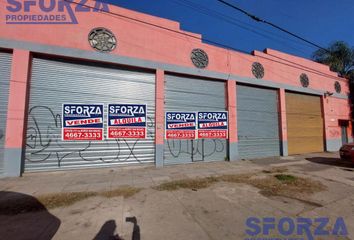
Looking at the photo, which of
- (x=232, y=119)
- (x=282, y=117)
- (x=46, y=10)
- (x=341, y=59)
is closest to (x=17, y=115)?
(x=46, y=10)

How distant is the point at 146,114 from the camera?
8797mm

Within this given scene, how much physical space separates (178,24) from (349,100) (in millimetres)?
19158

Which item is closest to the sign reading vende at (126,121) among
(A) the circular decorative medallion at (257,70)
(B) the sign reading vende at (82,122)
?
(B) the sign reading vende at (82,122)

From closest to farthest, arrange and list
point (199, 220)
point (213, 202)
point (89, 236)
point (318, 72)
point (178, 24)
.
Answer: point (89, 236), point (199, 220), point (213, 202), point (178, 24), point (318, 72)

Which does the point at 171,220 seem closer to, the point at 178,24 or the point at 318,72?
the point at 178,24

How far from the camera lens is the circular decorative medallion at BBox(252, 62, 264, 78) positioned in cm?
1191

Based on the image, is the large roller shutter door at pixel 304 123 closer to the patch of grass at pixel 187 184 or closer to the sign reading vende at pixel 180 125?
the sign reading vende at pixel 180 125

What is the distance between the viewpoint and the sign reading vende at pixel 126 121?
8.23m

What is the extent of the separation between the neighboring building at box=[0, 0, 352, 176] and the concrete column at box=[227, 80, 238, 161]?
0.19ft

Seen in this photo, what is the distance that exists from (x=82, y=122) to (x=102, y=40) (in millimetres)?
3754

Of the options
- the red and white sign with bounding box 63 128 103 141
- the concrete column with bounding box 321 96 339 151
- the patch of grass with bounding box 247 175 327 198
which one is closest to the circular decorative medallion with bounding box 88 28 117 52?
the red and white sign with bounding box 63 128 103 141

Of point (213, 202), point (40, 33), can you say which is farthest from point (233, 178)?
point (40, 33)

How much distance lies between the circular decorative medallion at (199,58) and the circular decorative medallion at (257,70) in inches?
143

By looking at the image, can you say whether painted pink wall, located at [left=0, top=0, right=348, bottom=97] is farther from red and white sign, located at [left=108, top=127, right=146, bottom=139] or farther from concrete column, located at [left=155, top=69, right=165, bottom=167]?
red and white sign, located at [left=108, top=127, right=146, bottom=139]
